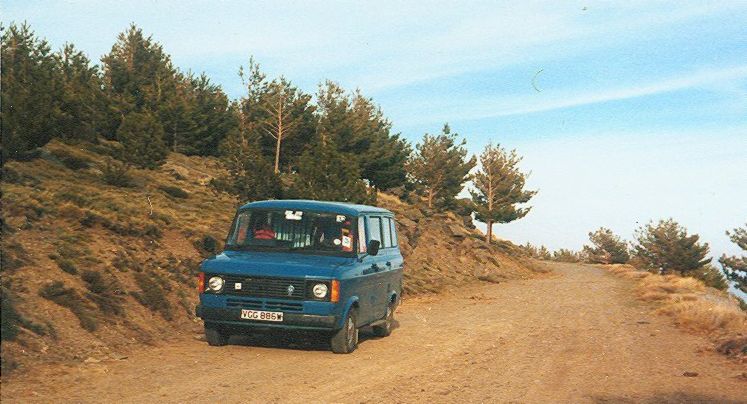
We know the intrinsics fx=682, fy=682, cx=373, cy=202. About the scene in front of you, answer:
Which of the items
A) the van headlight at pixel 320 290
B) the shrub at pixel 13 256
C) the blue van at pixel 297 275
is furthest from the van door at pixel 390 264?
the shrub at pixel 13 256

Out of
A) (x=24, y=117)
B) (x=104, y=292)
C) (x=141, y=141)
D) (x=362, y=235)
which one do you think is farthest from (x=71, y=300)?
(x=141, y=141)

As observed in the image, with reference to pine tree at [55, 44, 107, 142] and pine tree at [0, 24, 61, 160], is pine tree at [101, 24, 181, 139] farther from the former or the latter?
pine tree at [0, 24, 61, 160]

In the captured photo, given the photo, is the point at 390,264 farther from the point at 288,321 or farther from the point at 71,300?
the point at 71,300

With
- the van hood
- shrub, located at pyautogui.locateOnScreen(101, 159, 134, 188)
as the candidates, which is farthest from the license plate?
shrub, located at pyautogui.locateOnScreen(101, 159, 134, 188)

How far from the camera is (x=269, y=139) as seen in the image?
175 feet

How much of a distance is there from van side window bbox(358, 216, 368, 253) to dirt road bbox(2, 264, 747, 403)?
1586mm

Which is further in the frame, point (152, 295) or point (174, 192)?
point (174, 192)

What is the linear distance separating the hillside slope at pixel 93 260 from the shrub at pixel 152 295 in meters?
0.02

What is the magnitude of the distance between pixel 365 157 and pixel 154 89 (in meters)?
17.2

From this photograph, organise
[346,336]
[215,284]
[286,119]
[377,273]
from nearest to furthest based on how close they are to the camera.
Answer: [215,284] → [346,336] → [377,273] → [286,119]

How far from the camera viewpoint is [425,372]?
28.9 feet

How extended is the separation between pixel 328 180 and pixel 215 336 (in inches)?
673

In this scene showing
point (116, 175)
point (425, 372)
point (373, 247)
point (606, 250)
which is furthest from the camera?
point (606, 250)

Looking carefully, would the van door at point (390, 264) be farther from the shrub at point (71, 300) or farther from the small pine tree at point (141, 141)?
the small pine tree at point (141, 141)
